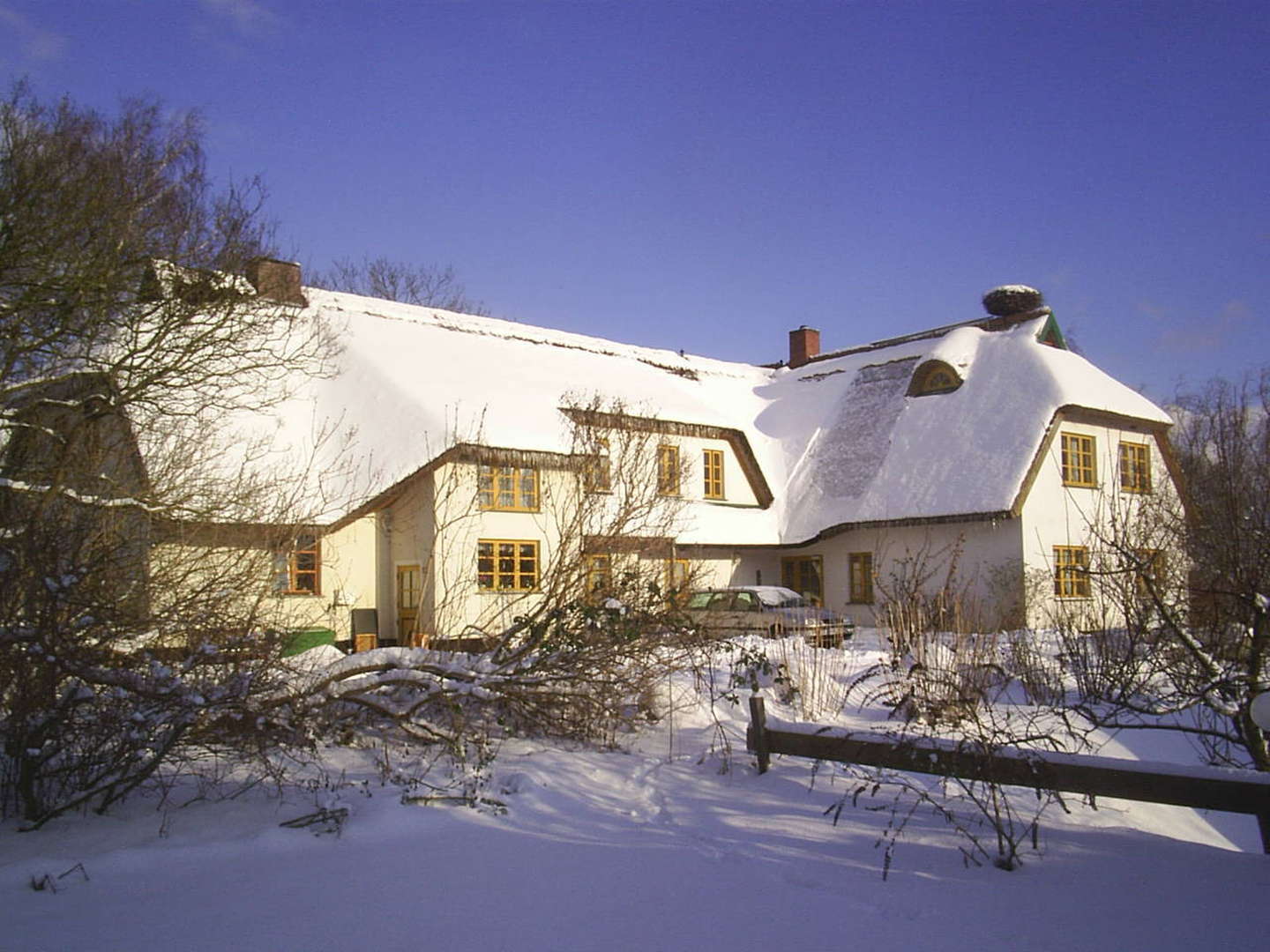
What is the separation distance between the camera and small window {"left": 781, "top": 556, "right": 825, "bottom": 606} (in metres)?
26.1

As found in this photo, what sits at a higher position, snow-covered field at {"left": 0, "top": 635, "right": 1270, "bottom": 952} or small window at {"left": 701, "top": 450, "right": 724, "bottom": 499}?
small window at {"left": 701, "top": 450, "right": 724, "bottom": 499}

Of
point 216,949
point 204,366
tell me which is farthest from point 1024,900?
point 204,366

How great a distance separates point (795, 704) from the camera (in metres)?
10.6

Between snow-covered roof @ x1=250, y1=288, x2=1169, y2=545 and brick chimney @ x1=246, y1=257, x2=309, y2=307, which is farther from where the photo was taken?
snow-covered roof @ x1=250, y1=288, x2=1169, y2=545

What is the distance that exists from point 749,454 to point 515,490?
7.10 meters

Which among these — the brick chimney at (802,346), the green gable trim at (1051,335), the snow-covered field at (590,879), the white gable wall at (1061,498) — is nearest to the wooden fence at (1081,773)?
the snow-covered field at (590,879)

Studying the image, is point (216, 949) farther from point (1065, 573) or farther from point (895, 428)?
point (895, 428)

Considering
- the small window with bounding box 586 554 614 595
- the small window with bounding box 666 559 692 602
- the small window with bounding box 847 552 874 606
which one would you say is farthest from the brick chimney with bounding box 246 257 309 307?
the small window with bounding box 847 552 874 606

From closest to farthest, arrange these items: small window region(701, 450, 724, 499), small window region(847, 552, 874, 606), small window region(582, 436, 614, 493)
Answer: small window region(582, 436, 614, 493) < small window region(847, 552, 874, 606) < small window region(701, 450, 724, 499)

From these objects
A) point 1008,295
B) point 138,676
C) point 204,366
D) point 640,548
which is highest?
point 1008,295

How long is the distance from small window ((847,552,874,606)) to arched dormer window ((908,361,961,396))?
459 cm

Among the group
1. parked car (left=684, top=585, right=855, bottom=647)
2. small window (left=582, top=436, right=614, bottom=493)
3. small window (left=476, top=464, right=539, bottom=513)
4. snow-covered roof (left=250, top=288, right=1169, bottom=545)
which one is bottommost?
parked car (left=684, top=585, right=855, bottom=647)

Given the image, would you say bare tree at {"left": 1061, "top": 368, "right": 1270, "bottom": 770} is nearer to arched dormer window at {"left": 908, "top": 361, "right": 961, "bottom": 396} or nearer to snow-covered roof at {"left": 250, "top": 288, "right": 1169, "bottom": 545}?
snow-covered roof at {"left": 250, "top": 288, "right": 1169, "bottom": 545}

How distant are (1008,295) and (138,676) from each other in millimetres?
26743
